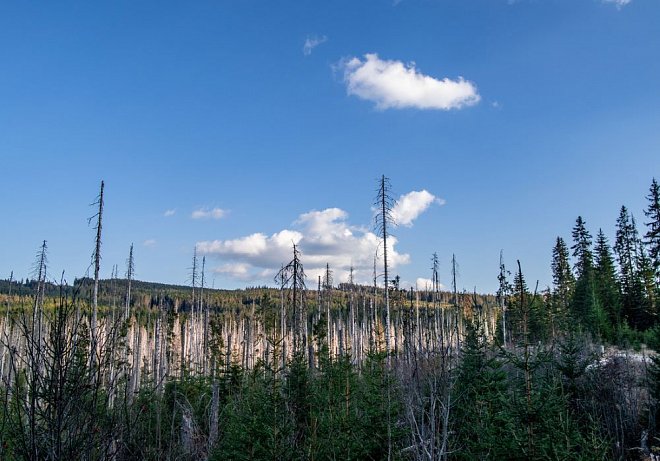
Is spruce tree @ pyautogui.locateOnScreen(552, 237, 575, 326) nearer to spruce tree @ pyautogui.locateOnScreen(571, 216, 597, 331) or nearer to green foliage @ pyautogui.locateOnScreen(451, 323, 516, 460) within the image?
spruce tree @ pyautogui.locateOnScreen(571, 216, 597, 331)

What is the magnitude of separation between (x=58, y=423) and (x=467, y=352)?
12290mm

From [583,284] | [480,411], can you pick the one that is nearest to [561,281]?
[583,284]

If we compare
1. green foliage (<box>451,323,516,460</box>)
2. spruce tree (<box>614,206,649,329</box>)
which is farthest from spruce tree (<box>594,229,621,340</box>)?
green foliage (<box>451,323,516,460</box>)

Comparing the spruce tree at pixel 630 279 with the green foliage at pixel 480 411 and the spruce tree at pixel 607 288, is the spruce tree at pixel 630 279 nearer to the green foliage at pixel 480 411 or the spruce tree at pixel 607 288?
the spruce tree at pixel 607 288

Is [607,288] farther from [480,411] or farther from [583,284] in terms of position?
[480,411]

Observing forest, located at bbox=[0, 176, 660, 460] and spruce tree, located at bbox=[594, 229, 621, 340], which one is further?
spruce tree, located at bbox=[594, 229, 621, 340]

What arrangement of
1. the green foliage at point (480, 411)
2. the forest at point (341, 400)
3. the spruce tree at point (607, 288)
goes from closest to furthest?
the forest at point (341, 400) → the green foliage at point (480, 411) → the spruce tree at point (607, 288)

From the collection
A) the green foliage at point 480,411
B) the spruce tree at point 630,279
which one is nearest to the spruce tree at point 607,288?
the spruce tree at point 630,279

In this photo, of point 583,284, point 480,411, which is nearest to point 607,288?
point 583,284

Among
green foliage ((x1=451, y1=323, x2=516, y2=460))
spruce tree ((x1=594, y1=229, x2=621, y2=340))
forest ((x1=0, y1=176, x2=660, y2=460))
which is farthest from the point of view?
spruce tree ((x1=594, y1=229, x2=621, y2=340))

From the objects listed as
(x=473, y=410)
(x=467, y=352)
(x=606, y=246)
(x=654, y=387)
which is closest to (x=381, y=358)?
(x=473, y=410)

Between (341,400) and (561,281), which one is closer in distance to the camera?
(341,400)

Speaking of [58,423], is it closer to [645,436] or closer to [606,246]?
[645,436]

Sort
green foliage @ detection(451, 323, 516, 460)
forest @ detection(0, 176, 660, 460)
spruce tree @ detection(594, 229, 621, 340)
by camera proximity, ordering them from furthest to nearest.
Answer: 1. spruce tree @ detection(594, 229, 621, 340)
2. green foliage @ detection(451, 323, 516, 460)
3. forest @ detection(0, 176, 660, 460)
